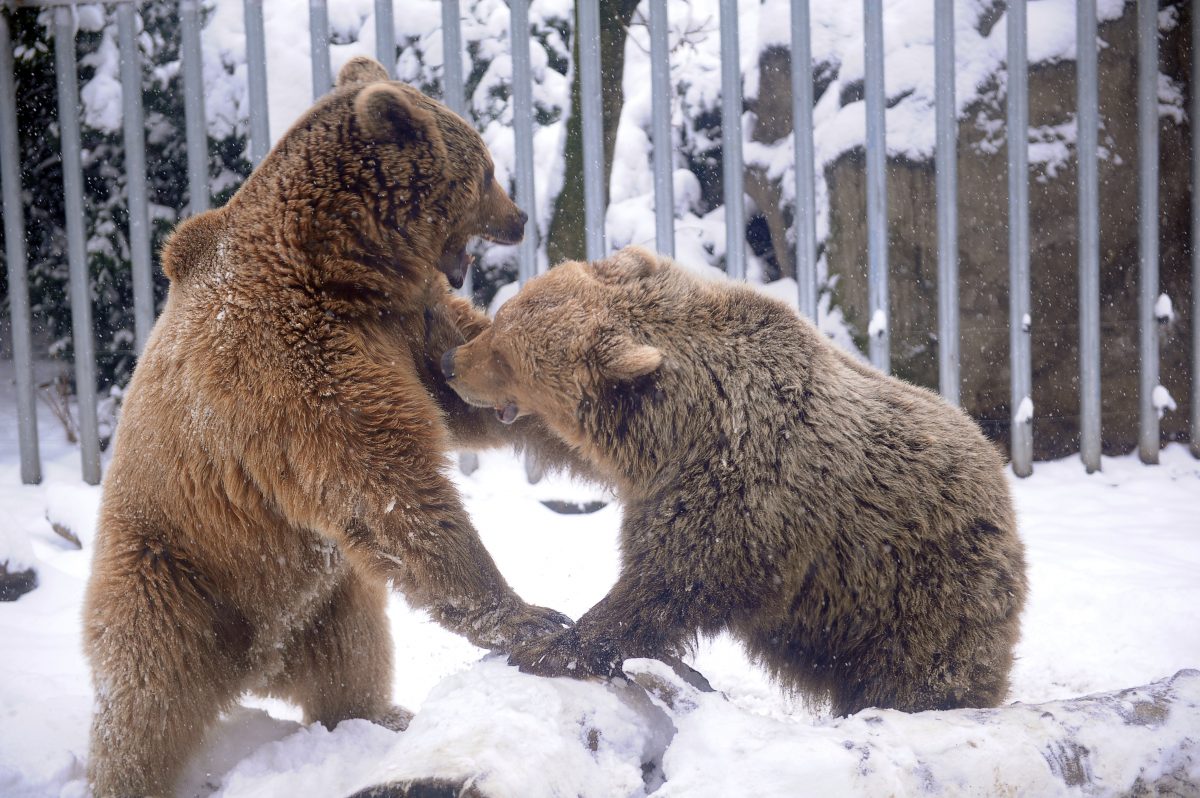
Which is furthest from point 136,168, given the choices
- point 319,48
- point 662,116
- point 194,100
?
point 662,116

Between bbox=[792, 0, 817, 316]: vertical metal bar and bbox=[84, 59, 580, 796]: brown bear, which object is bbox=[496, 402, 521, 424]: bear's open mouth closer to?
bbox=[84, 59, 580, 796]: brown bear

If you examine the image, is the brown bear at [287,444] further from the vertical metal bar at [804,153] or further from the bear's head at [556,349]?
the vertical metal bar at [804,153]

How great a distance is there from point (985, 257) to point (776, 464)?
391 cm

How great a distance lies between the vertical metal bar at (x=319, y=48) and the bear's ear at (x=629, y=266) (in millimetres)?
2970

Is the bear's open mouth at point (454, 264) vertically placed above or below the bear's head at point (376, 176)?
below

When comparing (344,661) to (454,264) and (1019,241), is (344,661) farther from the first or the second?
(1019,241)

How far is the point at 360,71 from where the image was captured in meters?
3.09

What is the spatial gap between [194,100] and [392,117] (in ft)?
10.5

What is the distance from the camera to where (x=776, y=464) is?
2582mm

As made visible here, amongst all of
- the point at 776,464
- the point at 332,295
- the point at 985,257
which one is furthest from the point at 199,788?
the point at 985,257

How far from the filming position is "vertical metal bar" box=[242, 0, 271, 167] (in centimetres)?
524

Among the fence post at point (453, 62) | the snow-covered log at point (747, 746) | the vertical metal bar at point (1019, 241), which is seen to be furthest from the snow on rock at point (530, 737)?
the vertical metal bar at point (1019, 241)

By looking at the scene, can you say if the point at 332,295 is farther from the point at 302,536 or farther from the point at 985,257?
the point at 985,257

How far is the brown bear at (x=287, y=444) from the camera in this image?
93.6 inches
